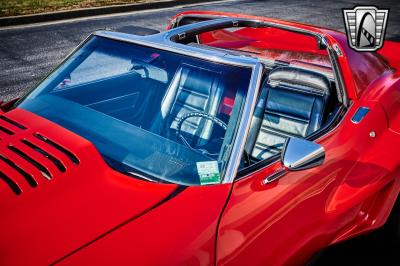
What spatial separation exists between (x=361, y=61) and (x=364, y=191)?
1.09 meters

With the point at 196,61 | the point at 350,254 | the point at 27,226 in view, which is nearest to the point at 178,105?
the point at 196,61

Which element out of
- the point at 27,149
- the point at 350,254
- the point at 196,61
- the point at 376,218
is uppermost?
the point at 196,61

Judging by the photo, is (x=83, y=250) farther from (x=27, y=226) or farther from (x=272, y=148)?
(x=272, y=148)

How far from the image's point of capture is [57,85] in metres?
2.22

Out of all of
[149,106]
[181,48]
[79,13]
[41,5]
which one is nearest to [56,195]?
[149,106]

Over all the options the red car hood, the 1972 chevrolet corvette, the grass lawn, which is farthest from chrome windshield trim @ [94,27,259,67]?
the grass lawn

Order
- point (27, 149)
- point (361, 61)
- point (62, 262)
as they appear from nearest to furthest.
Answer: point (62, 262), point (27, 149), point (361, 61)

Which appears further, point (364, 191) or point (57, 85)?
point (57, 85)

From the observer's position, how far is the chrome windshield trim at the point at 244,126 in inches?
65.2

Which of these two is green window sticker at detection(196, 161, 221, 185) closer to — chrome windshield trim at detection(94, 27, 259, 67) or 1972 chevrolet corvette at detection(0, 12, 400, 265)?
1972 chevrolet corvette at detection(0, 12, 400, 265)

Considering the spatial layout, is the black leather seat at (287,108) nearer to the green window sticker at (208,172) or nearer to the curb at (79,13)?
the green window sticker at (208,172)

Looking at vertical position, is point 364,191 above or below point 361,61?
below

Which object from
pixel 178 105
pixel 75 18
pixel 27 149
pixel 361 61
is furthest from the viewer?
pixel 75 18

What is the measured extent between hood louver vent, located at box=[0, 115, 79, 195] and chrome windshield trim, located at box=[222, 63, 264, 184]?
65 cm
